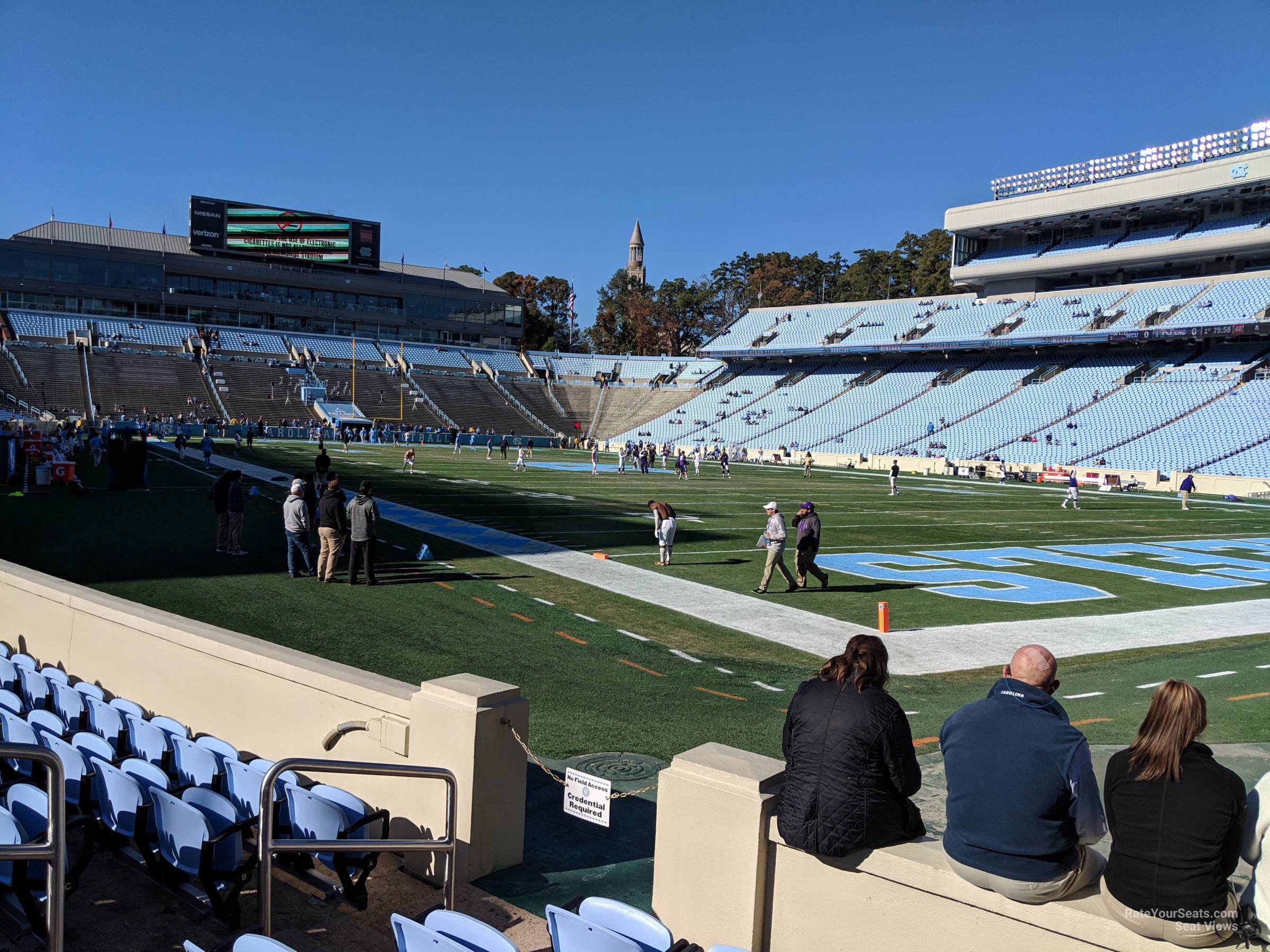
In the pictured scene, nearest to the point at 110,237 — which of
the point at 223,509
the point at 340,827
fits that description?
the point at 223,509

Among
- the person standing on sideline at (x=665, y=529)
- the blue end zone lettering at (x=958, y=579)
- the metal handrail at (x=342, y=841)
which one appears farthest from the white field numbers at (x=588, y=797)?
the person standing on sideline at (x=665, y=529)

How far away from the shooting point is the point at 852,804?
407 centimetres

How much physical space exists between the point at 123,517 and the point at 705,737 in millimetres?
18679

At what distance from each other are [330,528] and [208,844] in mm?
11704

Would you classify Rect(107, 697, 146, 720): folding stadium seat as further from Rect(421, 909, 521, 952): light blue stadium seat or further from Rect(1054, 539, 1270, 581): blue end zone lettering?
Rect(1054, 539, 1270, 581): blue end zone lettering

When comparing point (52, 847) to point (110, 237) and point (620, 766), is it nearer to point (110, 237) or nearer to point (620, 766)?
point (620, 766)

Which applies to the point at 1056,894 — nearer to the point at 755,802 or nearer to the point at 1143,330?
the point at 755,802

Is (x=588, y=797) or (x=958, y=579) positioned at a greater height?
(x=588, y=797)

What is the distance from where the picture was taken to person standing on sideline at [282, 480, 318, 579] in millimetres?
16203

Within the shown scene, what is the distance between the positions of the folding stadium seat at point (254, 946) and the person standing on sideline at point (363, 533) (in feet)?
40.3

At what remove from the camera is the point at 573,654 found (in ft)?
40.3

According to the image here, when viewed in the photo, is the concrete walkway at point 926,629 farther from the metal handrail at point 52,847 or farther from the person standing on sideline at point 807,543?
the metal handrail at point 52,847

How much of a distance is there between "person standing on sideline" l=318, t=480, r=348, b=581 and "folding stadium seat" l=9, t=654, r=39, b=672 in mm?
7485

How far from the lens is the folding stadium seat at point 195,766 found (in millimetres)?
5707
